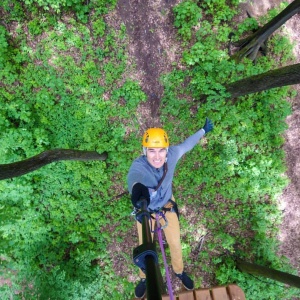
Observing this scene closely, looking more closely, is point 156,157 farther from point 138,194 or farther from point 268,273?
point 268,273

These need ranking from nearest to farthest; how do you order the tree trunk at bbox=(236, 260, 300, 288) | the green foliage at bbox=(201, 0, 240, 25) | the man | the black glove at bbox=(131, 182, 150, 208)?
the black glove at bbox=(131, 182, 150, 208) < the man < the tree trunk at bbox=(236, 260, 300, 288) < the green foliage at bbox=(201, 0, 240, 25)

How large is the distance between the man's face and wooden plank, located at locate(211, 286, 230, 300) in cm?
263

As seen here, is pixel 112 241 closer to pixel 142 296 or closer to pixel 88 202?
pixel 88 202

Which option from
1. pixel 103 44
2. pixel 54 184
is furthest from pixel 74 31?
pixel 54 184

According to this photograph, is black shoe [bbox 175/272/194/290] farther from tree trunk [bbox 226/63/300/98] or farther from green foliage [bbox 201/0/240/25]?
green foliage [bbox 201/0/240/25]

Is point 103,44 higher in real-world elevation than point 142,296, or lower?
higher

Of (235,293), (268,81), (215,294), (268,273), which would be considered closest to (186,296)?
(215,294)

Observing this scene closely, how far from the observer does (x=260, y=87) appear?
503cm

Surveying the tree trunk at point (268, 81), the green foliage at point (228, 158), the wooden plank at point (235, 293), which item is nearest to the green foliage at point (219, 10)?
the green foliage at point (228, 158)

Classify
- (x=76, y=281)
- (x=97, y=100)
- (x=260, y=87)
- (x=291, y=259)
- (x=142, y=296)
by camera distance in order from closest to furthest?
(x=260, y=87) < (x=142, y=296) < (x=76, y=281) < (x=97, y=100) < (x=291, y=259)

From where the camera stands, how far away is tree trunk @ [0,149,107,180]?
4.06m

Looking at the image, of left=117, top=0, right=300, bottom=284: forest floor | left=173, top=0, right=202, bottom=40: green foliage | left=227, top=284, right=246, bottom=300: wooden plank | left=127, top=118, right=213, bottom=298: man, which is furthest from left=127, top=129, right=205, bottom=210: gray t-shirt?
left=173, top=0, right=202, bottom=40: green foliage

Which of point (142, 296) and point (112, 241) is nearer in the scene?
point (142, 296)

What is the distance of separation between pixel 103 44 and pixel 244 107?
145 inches
